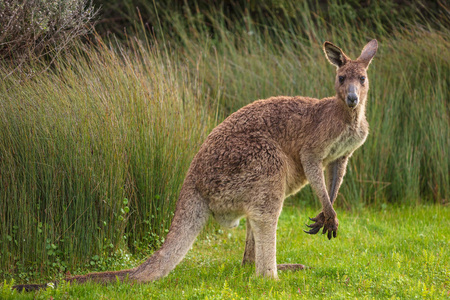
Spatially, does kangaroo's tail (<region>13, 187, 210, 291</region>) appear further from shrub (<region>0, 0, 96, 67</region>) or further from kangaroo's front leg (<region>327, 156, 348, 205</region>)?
shrub (<region>0, 0, 96, 67</region>)

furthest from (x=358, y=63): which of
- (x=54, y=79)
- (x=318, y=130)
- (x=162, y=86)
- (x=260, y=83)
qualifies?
(x=260, y=83)

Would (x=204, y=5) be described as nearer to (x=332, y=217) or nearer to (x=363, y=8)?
(x=363, y=8)

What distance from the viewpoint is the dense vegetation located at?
5.55 meters

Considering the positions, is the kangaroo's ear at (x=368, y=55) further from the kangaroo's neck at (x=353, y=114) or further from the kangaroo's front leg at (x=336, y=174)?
the kangaroo's front leg at (x=336, y=174)

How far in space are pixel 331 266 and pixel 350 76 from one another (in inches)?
78.9

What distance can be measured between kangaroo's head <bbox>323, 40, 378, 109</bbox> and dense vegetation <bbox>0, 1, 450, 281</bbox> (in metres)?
2.26

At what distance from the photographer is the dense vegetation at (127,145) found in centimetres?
555

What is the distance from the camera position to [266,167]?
525cm

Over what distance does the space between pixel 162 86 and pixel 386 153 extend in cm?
Result: 392

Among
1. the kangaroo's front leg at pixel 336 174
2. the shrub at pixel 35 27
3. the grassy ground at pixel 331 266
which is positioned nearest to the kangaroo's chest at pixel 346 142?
the kangaroo's front leg at pixel 336 174

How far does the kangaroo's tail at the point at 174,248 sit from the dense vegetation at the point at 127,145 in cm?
87

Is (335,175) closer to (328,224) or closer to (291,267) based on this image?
(328,224)

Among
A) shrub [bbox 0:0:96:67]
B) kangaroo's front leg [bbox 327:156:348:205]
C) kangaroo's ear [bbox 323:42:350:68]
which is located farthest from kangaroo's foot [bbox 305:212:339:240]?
shrub [bbox 0:0:96:67]

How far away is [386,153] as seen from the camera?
875 centimetres
